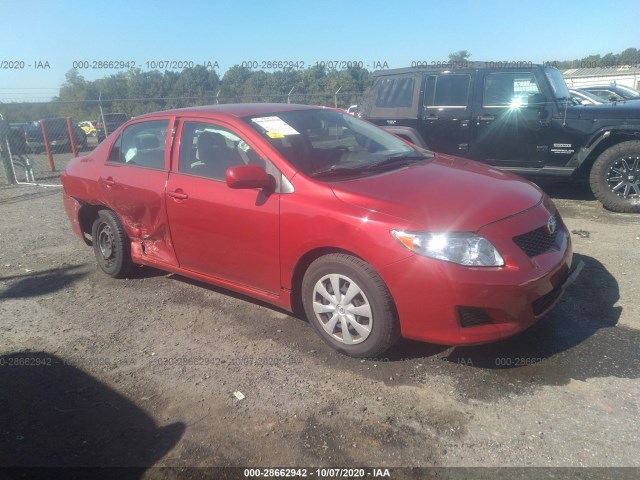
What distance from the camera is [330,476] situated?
2.35 metres

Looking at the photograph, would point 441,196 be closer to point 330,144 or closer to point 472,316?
point 472,316

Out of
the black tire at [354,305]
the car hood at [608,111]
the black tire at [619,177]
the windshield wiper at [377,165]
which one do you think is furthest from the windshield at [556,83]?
the black tire at [354,305]

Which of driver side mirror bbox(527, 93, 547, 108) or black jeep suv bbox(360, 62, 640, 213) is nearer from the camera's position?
black jeep suv bbox(360, 62, 640, 213)

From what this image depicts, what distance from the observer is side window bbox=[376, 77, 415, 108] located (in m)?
7.72

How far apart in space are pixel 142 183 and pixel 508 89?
5301mm

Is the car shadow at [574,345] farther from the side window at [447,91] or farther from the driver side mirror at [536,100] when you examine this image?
the side window at [447,91]

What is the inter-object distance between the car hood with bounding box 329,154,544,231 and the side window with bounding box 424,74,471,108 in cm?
395

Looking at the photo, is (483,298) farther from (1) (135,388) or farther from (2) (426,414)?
(1) (135,388)

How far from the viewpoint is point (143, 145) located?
4566 mm

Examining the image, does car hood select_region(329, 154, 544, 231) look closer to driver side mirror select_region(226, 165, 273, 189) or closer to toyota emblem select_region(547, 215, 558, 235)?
toyota emblem select_region(547, 215, 558, 235)

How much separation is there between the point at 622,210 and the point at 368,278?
4.98m

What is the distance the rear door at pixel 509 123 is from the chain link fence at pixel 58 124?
9.44 meters

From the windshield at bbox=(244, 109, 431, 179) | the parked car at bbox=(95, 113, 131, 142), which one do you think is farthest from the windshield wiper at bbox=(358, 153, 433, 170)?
the parked car at bbox=(95, 113, 131, 142)

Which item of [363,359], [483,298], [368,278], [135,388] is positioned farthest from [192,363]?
[483,298]
